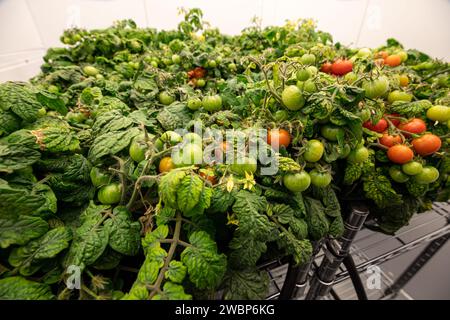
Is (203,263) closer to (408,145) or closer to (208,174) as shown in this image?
(208,174)

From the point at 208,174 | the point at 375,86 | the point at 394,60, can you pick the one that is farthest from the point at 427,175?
the point at 208,174

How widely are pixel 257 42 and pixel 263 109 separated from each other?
3.26 ft

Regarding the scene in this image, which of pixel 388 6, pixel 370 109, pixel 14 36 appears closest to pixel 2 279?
pixel 370 109

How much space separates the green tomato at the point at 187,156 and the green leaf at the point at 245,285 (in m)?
0.32

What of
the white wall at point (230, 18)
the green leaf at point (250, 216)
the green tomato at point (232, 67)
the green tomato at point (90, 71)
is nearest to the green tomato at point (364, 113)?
the green leaf at point (250, 216)

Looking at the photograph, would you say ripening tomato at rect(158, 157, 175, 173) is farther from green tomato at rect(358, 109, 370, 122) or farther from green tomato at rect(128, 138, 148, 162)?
Result: green tomato at rect(358, 109, 370, 122)

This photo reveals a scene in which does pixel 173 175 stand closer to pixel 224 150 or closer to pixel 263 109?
pixel 224 150

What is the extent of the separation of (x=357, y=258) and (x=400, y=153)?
95 cm

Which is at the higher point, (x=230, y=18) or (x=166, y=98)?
(x=230, y=18)

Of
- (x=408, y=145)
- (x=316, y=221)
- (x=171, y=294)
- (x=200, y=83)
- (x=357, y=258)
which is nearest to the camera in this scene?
(x=171, y=294)

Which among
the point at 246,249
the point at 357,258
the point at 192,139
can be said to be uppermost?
the point at 192,139

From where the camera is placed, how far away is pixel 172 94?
0.93 metres

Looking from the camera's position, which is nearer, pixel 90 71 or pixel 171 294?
pixel 171 294

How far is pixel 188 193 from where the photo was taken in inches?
18.5
